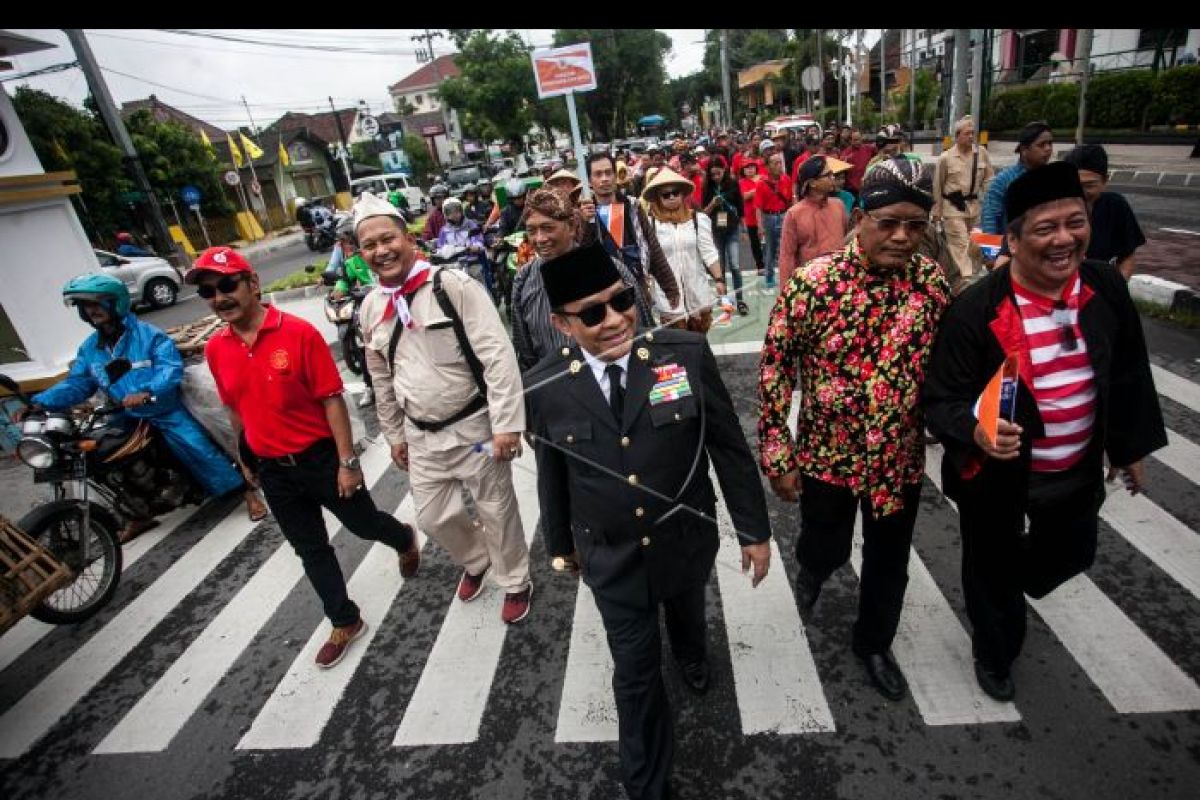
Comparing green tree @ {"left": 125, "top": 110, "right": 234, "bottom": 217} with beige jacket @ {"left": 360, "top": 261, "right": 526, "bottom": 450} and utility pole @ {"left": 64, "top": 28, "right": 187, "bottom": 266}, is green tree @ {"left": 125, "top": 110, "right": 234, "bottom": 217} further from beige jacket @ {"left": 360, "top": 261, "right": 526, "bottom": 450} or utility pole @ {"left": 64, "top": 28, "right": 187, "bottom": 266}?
beige jacket @ {"left": 360, "top": 261, "right": 526, "bottom": 450}

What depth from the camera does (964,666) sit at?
9.05ft

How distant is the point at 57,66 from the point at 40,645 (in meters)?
12.2

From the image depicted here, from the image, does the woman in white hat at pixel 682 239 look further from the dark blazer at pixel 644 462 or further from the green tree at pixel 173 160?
the green tree at pixel 173 160

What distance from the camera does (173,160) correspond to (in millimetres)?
26500

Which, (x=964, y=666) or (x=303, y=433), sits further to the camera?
(x=303, y=433)

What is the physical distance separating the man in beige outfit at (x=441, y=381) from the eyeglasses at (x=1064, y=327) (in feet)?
6.99

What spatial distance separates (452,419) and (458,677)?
130 centimetres

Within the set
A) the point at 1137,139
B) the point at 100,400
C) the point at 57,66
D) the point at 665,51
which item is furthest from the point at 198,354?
the point at 665,51

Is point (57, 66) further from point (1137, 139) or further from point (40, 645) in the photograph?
point (1137, 139)

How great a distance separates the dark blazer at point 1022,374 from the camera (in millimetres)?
2062

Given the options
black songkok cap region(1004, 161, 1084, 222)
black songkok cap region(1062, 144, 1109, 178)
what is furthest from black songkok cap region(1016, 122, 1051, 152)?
black songkok cap region(1004, 161, 1084, 222)

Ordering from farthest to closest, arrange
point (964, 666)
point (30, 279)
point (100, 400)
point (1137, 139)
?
point (1137, 139)
point (30, 279)
point (100, 400)
point (964, 666)

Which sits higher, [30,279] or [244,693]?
[30,279]

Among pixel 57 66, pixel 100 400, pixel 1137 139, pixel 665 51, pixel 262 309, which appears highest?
pixel 665 51
